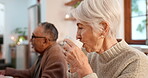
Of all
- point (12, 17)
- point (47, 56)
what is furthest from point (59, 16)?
point (12, 17)

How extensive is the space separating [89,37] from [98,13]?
0.42 ft

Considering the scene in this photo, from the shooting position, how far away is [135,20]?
270 centimetres

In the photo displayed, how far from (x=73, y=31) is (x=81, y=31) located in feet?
9.28

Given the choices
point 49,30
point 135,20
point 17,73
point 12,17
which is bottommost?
point 17,73

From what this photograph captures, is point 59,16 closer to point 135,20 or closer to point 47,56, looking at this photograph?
point 135,20

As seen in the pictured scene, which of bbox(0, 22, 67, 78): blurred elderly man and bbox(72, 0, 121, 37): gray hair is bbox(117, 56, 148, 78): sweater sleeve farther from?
bbox(0, 22, 67, 78): blurred elderly man

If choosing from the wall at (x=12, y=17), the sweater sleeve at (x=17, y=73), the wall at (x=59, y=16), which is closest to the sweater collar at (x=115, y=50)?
the sweater sleeve at (x=17, y=73)

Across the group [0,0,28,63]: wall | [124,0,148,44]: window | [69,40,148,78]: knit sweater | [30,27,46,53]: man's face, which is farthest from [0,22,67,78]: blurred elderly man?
[0,0,28,63]: wall

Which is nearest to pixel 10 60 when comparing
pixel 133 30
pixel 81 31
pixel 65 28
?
pixel 65 28

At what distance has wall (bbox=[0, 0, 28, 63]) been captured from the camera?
6441mm

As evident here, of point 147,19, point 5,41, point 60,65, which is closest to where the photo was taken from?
point 60,65

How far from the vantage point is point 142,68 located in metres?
0.86

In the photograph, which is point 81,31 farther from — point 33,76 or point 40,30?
point 33,76

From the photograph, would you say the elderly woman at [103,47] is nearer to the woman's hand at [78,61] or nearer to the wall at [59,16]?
the woman's hand at [78,61]
